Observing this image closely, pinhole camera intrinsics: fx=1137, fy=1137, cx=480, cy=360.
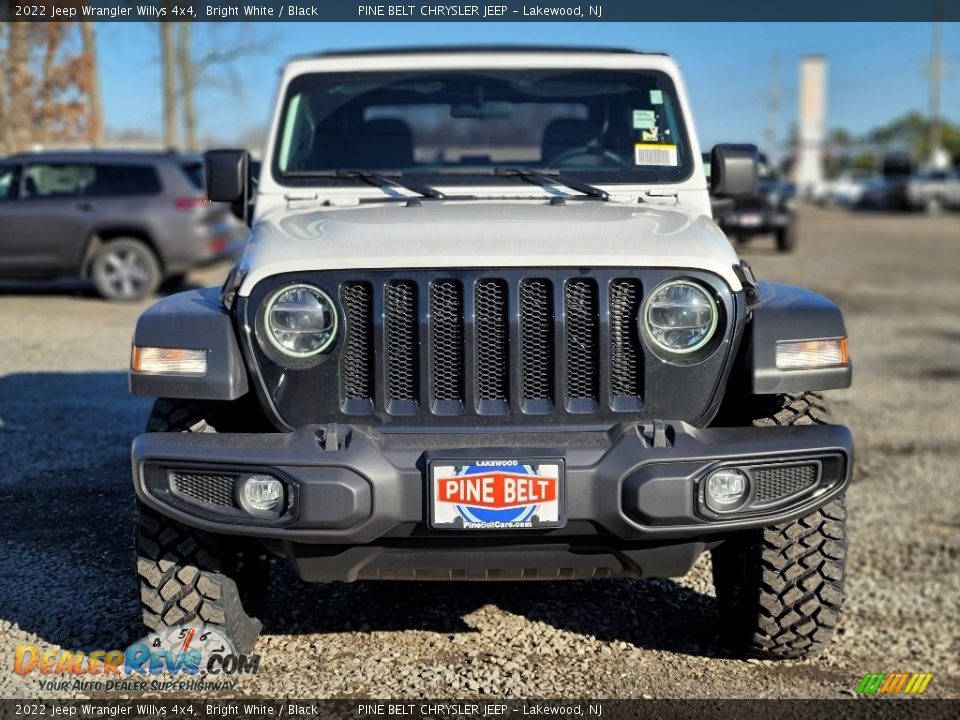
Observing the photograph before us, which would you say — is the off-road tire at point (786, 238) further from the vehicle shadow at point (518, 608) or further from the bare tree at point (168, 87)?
the vehicle shadow at point (518, 608)

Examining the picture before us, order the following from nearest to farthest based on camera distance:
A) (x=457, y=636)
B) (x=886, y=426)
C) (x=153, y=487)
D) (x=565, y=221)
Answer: (x=153, y=487) → (x=565, y=221) → (x=457, y=636) → (x=886, y=426)

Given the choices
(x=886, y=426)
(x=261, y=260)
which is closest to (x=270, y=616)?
(x=261, y=260)

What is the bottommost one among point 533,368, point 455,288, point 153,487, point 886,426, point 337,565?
point 886,426

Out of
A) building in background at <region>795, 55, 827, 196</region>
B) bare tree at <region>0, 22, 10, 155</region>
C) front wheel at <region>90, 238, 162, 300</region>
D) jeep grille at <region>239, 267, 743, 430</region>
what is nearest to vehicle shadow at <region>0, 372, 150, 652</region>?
jeep grille at <region>239, 267, 743, 430</region>

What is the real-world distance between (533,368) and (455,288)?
0.33 m

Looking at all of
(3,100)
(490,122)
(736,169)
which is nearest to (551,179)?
(490,122)

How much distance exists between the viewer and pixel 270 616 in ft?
13.5

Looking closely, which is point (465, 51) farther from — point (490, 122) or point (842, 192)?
point (842, 192)

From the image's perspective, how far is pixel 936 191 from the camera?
140 feet

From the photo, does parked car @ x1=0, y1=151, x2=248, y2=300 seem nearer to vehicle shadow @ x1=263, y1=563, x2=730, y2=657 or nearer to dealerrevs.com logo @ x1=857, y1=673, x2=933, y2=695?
vehicle shadow @ x1=263, y1=563, x2=730, y2=657

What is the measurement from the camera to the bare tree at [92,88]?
18.5 metres

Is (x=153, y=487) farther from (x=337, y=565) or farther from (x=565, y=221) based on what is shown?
(x=565, y=221)

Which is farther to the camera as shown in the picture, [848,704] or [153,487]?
[848,704]

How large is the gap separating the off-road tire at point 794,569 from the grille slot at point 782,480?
0.17 metres
